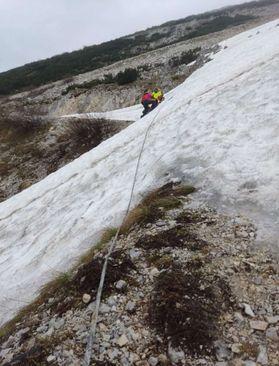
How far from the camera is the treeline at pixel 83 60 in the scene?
179 ft

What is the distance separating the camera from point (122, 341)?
4684 millimetres

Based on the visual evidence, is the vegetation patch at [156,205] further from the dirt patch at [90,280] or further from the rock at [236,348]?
the rock at [236,348]

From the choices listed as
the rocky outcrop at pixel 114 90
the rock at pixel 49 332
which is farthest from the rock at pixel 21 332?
the rocky outcrop at pixel 114 90

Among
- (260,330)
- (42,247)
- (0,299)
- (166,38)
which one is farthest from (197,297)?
(166,38)

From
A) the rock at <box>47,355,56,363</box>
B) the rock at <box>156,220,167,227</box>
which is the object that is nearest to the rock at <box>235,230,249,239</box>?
the rock at <box>156,220,167,227</box>

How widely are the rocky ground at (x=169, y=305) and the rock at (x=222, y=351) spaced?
1 cm

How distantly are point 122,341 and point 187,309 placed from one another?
0.80 m

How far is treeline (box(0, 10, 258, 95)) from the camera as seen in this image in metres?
54.7

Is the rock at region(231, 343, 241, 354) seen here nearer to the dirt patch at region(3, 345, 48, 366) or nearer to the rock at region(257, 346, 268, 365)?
the rock at region(257, 346, 268, 365)

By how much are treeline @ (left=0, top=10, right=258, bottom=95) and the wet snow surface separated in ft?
141

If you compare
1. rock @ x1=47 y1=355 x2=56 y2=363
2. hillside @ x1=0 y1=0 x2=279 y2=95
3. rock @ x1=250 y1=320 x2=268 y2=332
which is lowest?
hillside @ x1=0 y1=0 x2=279 y2=95

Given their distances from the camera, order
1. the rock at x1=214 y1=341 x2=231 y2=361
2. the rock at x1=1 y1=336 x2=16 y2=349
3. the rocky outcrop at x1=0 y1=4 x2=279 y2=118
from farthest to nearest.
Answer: the rocky outcrop at x1=0 y1=4 x2=279 y2=118
the rock at x1=1 y1=336 x2=16 y2=349
the rock at x1=214 y1=341 x2=231 y2=361

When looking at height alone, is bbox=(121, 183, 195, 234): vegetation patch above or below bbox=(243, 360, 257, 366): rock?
above

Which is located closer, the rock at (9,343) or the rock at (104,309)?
the rock at (104,309)
